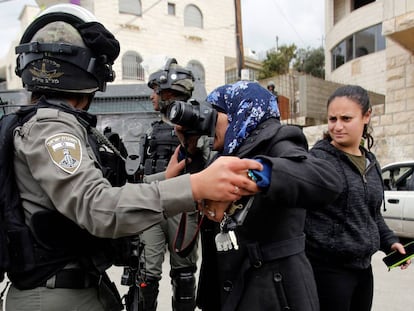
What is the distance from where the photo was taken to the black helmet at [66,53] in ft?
4.56

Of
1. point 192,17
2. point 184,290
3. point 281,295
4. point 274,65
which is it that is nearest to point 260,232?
point 281,295

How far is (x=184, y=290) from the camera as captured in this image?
9.64 ft

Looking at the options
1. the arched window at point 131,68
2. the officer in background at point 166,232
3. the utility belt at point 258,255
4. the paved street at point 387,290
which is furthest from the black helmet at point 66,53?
the arched window at point 131,68

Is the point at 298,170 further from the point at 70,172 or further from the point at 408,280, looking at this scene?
the point at 408,280

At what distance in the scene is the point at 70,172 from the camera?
1.13 metres

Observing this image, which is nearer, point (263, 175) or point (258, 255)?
point (263, 175)

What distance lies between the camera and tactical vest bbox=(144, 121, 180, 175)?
3.37 m

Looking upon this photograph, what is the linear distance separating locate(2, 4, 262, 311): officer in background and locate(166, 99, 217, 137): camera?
303 mm

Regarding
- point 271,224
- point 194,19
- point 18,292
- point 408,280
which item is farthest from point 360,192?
point 194,19

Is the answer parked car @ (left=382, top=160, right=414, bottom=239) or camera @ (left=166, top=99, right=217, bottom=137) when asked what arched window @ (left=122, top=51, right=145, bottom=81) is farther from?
camera @ (left=166, top=99, right=217, bottom=137)

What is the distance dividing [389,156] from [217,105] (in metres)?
8.07

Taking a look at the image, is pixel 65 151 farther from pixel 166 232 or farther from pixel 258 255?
pixel 166 232

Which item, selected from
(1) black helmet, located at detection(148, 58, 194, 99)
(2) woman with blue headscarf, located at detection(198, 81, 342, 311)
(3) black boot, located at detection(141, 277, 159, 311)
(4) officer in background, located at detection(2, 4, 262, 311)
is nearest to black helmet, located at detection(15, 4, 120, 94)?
(4) officer in background, located at detection(2, 4, 262, 311)

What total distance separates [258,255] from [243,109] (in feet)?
1.77
